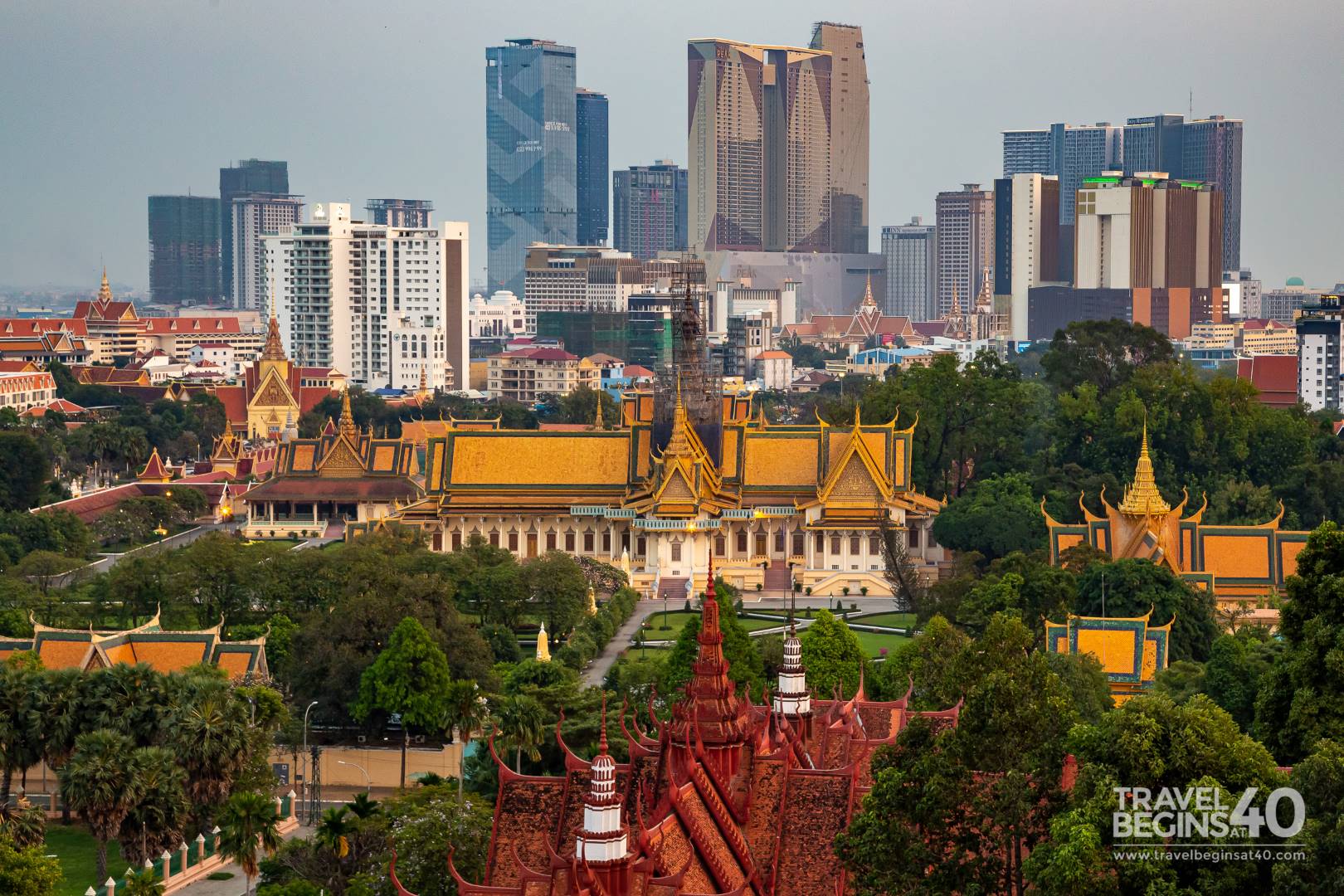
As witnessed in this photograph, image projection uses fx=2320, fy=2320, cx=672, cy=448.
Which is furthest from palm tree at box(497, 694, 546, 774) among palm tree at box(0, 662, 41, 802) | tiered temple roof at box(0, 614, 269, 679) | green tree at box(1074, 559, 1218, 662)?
green tree at box(1074, 559, 1218, 662)

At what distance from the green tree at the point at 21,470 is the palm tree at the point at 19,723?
164 ft

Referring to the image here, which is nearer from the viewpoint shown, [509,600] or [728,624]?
[728,624]

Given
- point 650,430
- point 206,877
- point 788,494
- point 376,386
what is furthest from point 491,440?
point 376,386

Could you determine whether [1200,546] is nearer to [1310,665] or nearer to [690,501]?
[690,501]

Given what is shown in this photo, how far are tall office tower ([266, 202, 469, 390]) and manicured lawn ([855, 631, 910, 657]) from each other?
397 ft

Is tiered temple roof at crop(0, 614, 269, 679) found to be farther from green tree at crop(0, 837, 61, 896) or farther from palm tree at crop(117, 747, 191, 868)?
green tree at crop(0, 837, 61, 896)

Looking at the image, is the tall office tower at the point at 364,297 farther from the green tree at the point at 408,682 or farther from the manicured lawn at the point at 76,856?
the manicured lawn at the point at 76,856

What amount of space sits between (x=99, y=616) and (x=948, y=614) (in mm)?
23359

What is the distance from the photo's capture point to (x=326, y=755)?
51.2 meters

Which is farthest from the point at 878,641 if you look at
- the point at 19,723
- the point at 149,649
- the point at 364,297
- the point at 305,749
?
the point at 364,297

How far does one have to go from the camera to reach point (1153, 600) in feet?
189

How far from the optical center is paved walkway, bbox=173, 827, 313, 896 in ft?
137

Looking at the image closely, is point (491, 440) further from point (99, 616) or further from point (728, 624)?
point (728, 624)

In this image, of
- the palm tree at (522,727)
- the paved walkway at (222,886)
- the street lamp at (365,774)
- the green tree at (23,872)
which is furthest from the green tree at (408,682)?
the green tree at (23,872)
